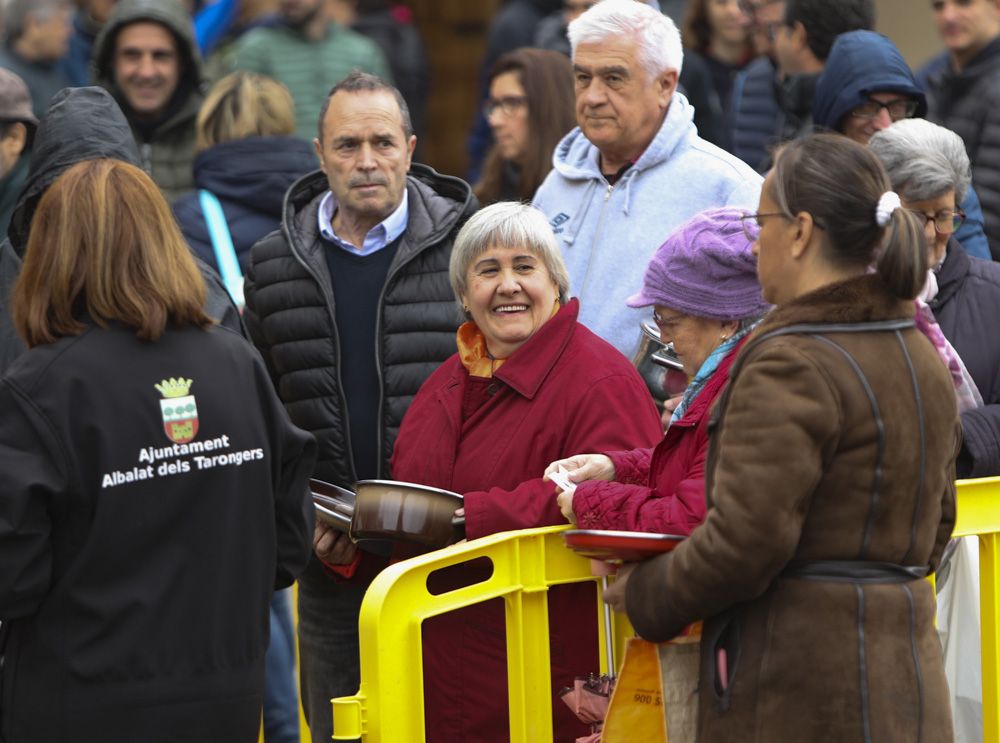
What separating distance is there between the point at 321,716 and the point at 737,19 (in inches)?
192

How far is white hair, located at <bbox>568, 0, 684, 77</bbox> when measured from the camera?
479cm

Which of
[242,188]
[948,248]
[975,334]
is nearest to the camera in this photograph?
[975,334]

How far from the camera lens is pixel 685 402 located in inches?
131

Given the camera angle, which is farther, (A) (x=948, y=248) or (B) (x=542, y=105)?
(B) (x=542, y=105)

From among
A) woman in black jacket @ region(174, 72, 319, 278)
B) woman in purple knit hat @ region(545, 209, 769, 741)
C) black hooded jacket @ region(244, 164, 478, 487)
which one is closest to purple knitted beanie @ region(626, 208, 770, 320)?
woman in purple knit hat @ region(545, 209, 769, 741)

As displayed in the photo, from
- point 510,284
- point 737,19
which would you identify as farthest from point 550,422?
point 737,19

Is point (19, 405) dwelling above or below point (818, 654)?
above

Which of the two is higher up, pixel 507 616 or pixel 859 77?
pixel 859 77

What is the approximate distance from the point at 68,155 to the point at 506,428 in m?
1.39

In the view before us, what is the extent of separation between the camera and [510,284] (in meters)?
3.90

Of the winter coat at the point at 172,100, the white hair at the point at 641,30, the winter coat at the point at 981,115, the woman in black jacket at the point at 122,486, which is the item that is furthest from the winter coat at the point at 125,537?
the winter coat at the point at 981,115

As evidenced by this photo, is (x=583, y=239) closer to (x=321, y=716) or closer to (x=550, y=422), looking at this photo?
(x=550, y=422)

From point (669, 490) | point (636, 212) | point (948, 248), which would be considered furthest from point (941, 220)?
point (669, 490)

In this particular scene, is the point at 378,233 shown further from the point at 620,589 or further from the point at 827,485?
the point at 827,485
